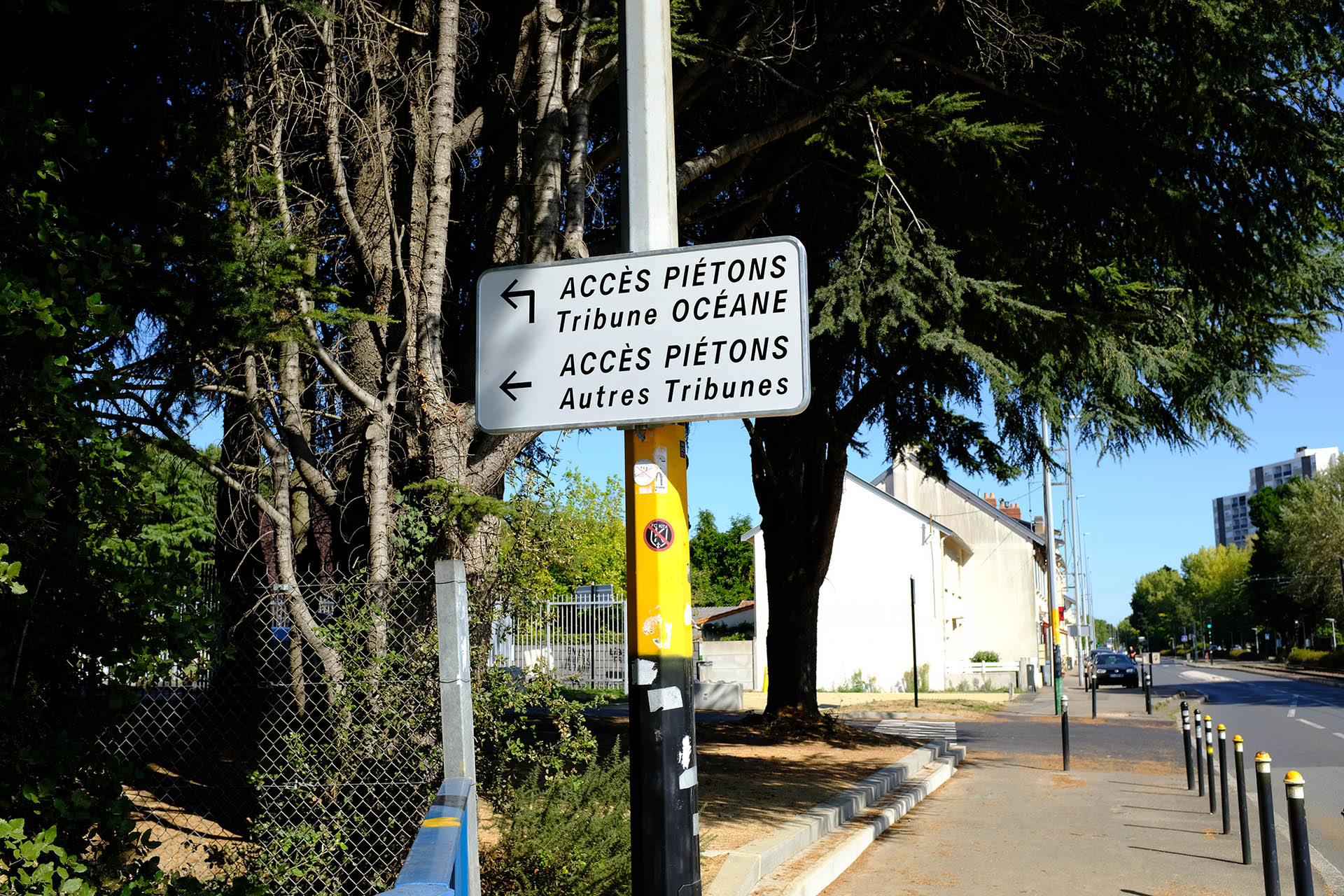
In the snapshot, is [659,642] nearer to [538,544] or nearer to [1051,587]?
[538,544]

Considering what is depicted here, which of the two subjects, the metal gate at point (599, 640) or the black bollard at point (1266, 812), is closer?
the black bollard at point (1266, 812)

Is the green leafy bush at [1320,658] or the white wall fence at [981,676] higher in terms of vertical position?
the white wall fence at [981,676]

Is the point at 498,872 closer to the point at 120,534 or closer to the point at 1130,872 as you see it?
the point at 120,534

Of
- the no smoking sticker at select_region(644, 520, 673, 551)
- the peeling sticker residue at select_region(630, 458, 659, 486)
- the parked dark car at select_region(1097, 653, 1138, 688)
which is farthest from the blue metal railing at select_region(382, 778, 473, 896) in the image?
the parked dark car at select_region(1097, 653, 1138, 688)

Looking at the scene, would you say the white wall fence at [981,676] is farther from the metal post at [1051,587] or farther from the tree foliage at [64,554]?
the tree foliage at [64,554]

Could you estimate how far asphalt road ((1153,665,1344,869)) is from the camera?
40.4 ft

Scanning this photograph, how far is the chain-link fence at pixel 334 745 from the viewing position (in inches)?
245

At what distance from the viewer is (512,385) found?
361cm

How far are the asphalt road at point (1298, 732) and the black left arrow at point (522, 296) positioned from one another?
30.9 feet

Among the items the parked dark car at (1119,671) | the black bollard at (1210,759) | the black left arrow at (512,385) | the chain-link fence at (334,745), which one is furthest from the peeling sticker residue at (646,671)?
the parked dark car at (1119,671)

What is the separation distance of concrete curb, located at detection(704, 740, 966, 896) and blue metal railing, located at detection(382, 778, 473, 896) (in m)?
4.07

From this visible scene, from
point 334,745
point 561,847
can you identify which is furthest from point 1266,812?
point 334,745

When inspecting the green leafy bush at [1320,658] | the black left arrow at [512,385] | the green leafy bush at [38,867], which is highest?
the black left arrow at [512,385]

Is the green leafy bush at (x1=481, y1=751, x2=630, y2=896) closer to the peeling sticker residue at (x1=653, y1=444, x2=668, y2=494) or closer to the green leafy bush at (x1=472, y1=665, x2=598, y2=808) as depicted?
the green leafy bush at (x1=472, y1=665, x2=598, y2=808)
